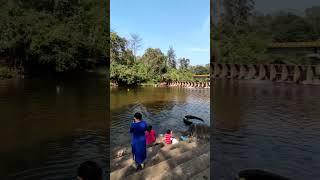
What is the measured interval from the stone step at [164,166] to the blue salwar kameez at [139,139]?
0.42 m

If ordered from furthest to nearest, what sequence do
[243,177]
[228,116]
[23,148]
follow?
[228,116], [23,148], [243,177]

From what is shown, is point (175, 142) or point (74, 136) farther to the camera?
point (74, 136)

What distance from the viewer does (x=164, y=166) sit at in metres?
12.3

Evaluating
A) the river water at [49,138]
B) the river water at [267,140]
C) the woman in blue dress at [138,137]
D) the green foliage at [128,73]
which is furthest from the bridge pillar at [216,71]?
the woman in blue dress at [138,137]

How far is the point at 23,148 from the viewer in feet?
59.9

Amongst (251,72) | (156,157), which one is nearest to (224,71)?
(251,72)

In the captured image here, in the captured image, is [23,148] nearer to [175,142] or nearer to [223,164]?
[175,142]

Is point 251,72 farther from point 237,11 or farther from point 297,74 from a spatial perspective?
point 237,11

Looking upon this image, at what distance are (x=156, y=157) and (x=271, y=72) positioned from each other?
63.8 m

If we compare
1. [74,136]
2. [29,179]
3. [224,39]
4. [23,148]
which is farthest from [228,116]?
[224,39]

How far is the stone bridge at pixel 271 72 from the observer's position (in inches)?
2621

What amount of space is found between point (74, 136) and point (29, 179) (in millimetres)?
7426

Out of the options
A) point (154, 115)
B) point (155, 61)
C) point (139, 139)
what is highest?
point (155, 61)

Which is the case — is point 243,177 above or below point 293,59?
below
